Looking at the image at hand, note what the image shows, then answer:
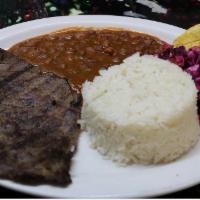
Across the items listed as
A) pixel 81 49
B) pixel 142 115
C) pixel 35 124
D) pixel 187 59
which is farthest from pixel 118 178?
pixel 81 49

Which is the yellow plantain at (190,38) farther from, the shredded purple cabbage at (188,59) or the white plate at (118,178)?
the white plate at (118,178)

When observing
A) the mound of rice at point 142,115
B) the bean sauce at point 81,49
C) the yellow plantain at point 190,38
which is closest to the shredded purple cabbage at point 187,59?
the yellow plantain at point 190,38

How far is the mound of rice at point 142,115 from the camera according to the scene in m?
2.97

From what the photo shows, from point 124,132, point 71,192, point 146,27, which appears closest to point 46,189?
point 71,192

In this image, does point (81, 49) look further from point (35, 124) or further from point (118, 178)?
point (118, 178)

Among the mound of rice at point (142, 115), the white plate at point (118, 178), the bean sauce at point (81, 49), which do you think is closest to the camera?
the white plate at point (118, 178)

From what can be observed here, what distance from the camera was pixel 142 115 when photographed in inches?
117

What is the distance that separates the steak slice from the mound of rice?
190 mm

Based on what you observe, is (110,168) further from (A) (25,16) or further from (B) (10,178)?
(A) (25,16)

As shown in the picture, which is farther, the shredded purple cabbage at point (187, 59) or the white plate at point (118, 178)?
the shredded purple cabbage at point (187, 59)

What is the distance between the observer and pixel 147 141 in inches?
117

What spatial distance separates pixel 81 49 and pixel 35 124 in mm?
1270

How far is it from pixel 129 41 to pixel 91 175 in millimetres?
1778

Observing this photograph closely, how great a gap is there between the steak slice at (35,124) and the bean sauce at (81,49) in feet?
1.23
